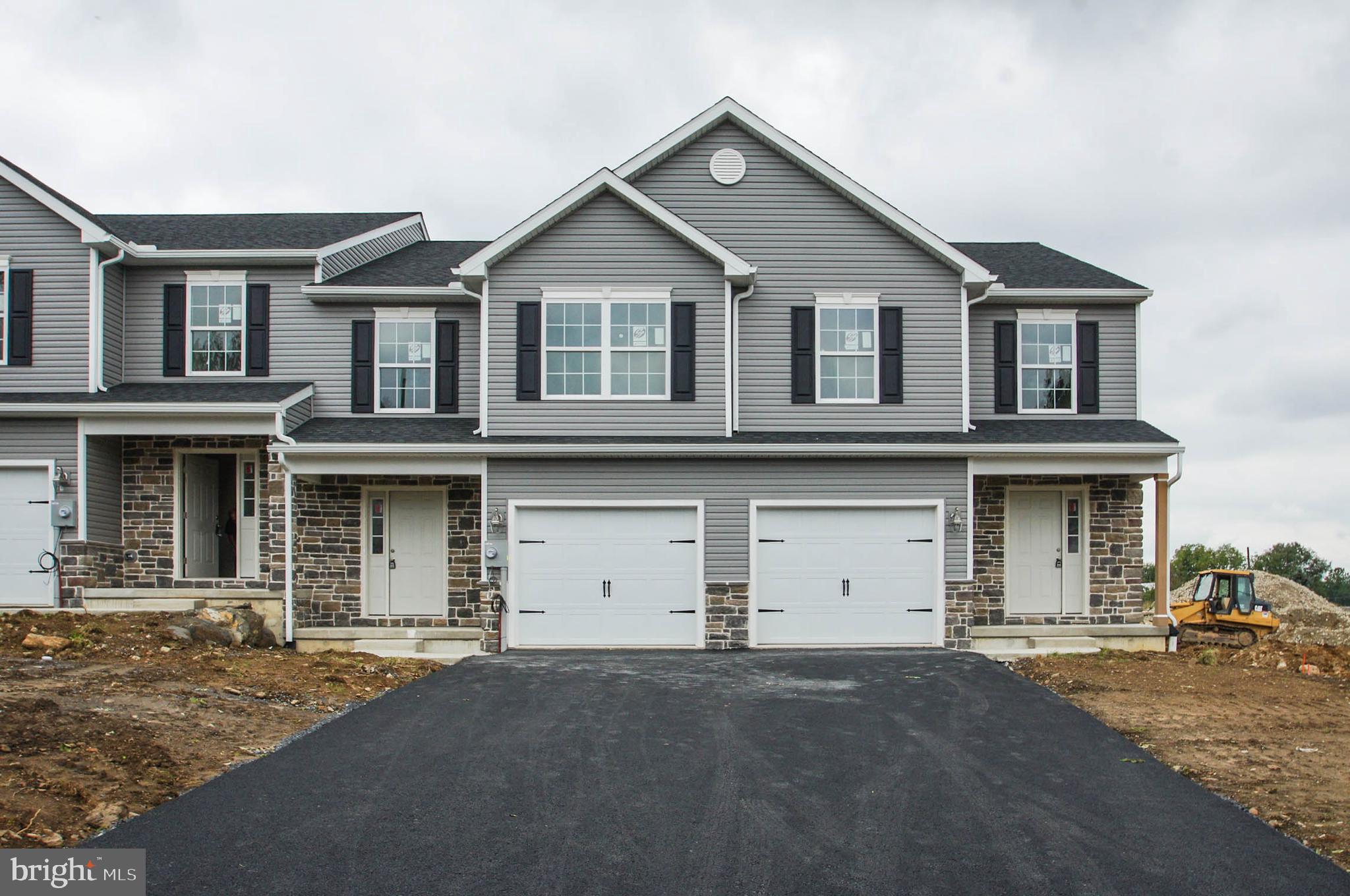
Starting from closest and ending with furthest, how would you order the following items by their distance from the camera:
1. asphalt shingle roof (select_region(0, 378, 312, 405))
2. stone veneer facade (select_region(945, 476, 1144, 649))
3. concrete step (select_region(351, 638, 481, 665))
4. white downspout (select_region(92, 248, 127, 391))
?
concrete step (select_region(351, 638, 481, 665)), asphalt shingle roof (select_region(0, 378, 312, 405)), white downspout (select_region(92, 248, 127, 391)), stone veneer facade (select_region(945, 476, 1144, 649))

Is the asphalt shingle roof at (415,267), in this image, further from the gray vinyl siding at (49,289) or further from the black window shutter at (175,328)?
the gray vinyl siding at (49,289)

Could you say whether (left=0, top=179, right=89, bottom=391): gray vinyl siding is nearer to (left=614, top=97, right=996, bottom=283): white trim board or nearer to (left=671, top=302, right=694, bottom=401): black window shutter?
(left=614, top=97, right=996, bottom=283): white trim board

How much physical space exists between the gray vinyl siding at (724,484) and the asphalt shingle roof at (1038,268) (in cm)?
420

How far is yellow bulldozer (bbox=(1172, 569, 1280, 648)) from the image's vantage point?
22.3 metres

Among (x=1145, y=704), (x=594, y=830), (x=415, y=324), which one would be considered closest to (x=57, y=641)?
(x=415, y=324)

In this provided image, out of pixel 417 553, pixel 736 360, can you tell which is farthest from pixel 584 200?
pixel 417 553

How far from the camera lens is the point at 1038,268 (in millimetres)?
19516

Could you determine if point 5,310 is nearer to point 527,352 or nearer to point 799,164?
point 527,352

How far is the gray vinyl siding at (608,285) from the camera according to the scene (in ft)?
54.3

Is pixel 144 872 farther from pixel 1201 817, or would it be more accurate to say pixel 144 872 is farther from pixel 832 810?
pixel 1201 817

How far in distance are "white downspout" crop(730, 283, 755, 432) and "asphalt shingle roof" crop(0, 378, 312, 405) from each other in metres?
6.86

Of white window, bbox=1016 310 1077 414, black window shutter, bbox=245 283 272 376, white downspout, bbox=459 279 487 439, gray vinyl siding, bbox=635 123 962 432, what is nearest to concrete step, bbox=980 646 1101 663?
gray vinyl siding, bbox=635 123 962 432

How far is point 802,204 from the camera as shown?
17531 millimetres

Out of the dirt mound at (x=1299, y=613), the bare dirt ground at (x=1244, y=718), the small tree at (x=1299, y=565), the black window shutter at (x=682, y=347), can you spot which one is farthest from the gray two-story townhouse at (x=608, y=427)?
the small tree at (x=1299, y=565)
